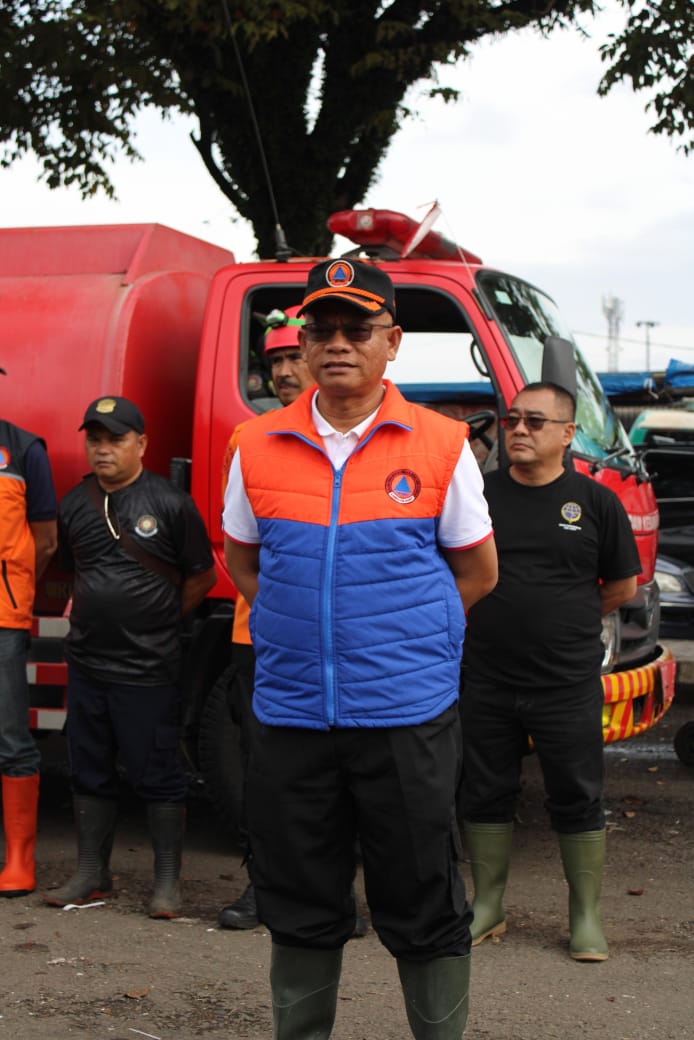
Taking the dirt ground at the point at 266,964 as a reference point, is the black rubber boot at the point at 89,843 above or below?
above

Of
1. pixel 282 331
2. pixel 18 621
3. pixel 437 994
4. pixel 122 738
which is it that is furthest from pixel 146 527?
pixel 437 994

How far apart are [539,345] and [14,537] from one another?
2348 millimetres

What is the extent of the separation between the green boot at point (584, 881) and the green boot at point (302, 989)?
158cm

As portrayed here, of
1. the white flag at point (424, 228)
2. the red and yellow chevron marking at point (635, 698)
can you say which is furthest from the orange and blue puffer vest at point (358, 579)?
the white flag at point (424, 228)

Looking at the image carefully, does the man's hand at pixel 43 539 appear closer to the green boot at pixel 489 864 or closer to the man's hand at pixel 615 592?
the green boot at pixel 489 864

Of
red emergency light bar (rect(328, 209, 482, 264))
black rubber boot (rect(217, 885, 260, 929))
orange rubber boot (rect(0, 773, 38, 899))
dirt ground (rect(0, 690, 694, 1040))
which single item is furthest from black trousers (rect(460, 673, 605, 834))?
red emergency light bar (rect(328, 209, 482, 264))

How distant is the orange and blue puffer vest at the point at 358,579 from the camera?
9.52ft

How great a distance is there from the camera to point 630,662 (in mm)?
5516

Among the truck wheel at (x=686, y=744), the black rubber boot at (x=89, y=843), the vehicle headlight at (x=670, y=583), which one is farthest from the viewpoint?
the vehicle headlight at (x=670, y=583)

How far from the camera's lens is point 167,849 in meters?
4.91

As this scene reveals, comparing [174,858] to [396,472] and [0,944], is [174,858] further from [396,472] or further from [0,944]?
[396,472]

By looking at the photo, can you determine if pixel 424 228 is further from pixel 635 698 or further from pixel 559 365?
pixel 635 698

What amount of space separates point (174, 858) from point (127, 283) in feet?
8.23

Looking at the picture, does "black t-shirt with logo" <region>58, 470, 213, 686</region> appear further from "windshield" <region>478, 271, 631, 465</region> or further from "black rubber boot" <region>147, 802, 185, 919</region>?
"windshield" <region>478, 271, 631, 465</region>
